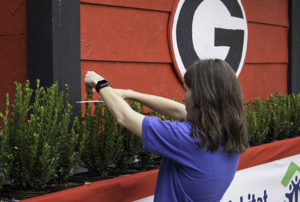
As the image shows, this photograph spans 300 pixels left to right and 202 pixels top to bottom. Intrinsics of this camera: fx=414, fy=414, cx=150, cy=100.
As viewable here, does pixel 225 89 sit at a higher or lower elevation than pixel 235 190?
higher

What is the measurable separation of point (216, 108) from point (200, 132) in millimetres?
132

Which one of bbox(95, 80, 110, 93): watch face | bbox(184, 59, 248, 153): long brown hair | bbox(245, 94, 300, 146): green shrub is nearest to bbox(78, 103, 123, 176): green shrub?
bbox(95, 80, 110, 93): watch face

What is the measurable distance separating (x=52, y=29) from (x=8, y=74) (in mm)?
511

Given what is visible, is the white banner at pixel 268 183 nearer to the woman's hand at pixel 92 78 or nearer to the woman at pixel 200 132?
the woman at pixel 200 132

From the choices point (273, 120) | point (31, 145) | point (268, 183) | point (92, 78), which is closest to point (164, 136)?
point (92, 78)

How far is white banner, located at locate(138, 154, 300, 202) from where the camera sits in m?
3.05

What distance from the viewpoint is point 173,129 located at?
1.80 metres

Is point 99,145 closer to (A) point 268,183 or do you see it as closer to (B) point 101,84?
(B) point 101,84

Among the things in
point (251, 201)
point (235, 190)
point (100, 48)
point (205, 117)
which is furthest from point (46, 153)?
point (251, 201)

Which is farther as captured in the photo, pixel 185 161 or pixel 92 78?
pixel 92 78

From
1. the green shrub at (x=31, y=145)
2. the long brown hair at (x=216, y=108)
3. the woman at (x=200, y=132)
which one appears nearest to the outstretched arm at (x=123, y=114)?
the woman at (x=200, y=132)

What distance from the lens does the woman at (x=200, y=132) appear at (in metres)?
1.80

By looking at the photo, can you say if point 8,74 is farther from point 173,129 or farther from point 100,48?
point 173,129

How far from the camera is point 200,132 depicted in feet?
5.83
